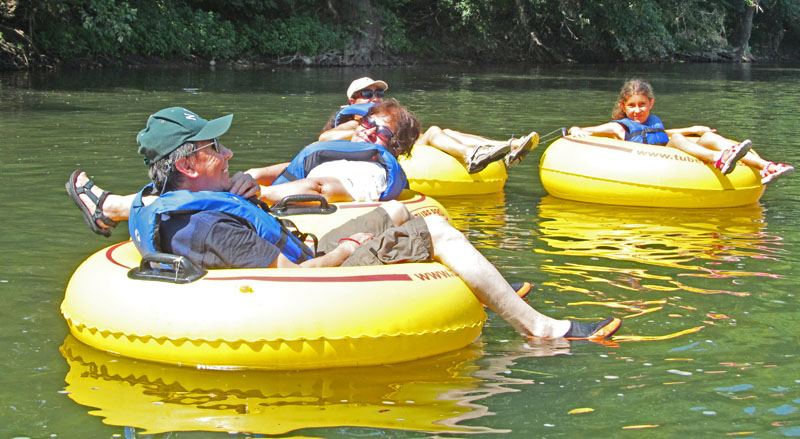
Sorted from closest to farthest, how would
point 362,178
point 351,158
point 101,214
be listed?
point 101,214 < point 362,178 < point 351,158

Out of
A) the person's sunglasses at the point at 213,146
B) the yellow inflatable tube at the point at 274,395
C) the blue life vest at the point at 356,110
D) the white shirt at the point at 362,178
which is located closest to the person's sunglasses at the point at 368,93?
the blue life vest at the point at 356,110

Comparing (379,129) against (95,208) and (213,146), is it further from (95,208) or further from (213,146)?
(213,146)

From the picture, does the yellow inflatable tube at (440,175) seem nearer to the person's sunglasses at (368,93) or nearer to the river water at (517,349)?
the river water at (517,349)

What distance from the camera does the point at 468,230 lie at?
6418mm

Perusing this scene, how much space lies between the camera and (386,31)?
26719mm

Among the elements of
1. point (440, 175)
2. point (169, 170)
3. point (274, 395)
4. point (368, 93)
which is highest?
point (368, 93)

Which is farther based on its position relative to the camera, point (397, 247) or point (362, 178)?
point (362, 178)

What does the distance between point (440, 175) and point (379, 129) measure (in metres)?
2.10

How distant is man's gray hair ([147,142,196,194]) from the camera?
372 cm

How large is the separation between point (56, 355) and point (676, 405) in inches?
94.5

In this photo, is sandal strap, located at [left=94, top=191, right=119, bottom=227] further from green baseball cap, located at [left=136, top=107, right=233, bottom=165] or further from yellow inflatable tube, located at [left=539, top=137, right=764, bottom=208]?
yellow inflatable tube, located at [left=539, top=137, right=764, bottom=208]

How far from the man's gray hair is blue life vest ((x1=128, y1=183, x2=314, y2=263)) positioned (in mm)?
78

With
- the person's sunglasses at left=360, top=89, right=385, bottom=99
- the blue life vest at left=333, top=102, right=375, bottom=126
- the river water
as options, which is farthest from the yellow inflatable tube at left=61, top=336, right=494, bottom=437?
the person's sunglasses at left=360, top=89, right=385, bottom=99

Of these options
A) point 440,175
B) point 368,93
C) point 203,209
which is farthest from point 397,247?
point 440,175
